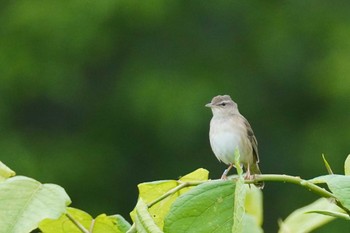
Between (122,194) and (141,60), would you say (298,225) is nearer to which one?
(122,194)

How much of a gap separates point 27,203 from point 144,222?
164 millimetres

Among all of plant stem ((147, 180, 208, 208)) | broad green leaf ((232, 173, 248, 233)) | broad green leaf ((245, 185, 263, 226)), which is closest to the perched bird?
broad green leaf ((245, 185, 263, 226))

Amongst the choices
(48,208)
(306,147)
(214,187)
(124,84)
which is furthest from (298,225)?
(124,84)

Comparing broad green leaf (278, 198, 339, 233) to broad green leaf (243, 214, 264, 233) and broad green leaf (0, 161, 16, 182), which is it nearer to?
broad green leaf (243, 214, 264, 233)

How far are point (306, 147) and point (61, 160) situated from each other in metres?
3.42

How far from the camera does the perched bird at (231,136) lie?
367 centimetres

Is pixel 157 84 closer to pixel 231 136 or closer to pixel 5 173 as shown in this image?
pixel 231 136

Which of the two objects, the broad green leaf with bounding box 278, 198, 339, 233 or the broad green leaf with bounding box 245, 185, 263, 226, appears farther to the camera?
the broad green leaf with bounding box 245, 185, 263, 226

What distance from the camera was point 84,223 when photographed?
5.05 feet

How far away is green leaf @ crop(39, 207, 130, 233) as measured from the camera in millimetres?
1529

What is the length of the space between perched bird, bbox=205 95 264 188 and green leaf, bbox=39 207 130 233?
1877mm

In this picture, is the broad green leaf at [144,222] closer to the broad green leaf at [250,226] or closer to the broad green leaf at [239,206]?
the broad green leaf at [239,206]

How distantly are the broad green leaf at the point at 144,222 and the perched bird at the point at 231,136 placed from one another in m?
2.03

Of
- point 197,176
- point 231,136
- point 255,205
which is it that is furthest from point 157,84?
point 197,176
